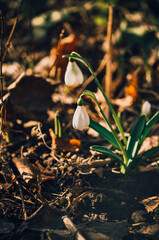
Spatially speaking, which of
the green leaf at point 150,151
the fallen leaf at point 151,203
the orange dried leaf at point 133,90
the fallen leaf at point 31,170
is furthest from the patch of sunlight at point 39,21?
the fallen leaf at point 151,203

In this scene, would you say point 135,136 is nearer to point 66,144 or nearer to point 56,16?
point 66,144

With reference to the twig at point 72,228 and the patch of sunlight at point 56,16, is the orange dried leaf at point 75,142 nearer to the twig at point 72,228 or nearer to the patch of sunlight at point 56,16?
the twig at point 72,228

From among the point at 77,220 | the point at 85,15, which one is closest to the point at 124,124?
the point at 77,220

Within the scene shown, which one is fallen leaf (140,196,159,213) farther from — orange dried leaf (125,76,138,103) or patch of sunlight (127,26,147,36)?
patch of sunlight (127,26,147,36)

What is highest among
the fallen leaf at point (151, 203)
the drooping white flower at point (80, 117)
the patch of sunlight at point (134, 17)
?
the patch of sunlight at point (134, 17)

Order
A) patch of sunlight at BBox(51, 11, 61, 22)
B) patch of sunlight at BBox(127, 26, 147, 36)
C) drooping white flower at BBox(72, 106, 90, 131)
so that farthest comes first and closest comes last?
patch of sunlight at BBox(51, 11, 61, 22)
patch of sunlight at BBox(127, 26, 147, 36)
drooping white flower at BBox(72, 106, 90, 131)

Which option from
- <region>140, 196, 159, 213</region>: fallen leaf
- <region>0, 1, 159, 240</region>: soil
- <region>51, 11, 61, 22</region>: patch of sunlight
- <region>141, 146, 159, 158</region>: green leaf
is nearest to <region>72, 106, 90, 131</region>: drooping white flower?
<region>0, 1, 159, 240</region>: soil

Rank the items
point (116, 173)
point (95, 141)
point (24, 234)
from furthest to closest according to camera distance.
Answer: point (95, 141) → point (116, 173) → point (24, 234)

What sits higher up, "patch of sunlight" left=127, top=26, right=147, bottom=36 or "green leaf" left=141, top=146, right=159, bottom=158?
"patch of sunlight" left=127, top=26, right=147, bottom=36

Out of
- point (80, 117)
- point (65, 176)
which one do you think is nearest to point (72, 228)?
point (65, 176)

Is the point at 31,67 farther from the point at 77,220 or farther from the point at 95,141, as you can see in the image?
the point at 77,220

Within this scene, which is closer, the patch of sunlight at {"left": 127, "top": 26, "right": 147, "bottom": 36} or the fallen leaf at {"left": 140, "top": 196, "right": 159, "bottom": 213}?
the fallen leaf at {"left": 140, "top": 196, "right": 159, "bottom": 213}
